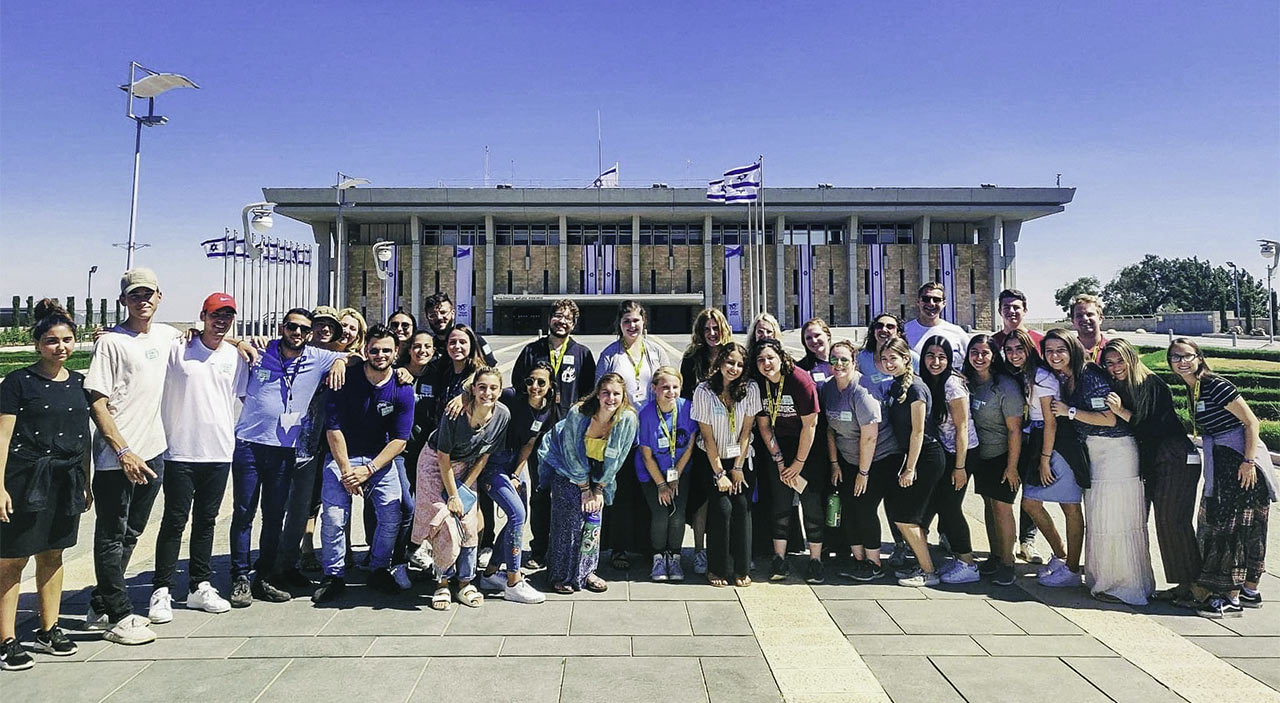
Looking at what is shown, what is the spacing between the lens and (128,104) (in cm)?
1298

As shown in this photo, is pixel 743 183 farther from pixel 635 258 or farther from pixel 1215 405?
pixel 1215 405

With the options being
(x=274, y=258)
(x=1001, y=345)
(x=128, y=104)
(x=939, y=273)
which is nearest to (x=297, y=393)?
(x=1001, y=345)

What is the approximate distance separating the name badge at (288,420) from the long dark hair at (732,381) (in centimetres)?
281

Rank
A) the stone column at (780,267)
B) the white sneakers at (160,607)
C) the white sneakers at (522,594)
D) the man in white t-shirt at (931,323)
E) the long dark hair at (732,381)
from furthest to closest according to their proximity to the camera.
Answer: the stone column at (780,267) → the man in white t-shirt at (931,323) → the long dark hair at (732,381) → the white sneakers at (522,594) → the white sneakers at (160,607)

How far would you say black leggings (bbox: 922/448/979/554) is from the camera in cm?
505

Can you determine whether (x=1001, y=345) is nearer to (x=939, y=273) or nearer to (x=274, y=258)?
(x=274, y=258)

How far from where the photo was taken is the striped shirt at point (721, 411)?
5023 mm

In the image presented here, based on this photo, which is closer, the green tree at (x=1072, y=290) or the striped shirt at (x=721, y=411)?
the striped shirt at (x=721, y=411)

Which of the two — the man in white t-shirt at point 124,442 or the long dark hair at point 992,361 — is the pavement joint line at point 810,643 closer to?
the long dark hair at point 992,361

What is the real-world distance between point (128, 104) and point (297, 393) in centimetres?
1192

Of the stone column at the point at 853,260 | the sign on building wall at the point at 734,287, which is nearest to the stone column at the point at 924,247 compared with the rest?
the stone column at the point at 853,260

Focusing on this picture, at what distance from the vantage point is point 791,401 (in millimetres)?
5043

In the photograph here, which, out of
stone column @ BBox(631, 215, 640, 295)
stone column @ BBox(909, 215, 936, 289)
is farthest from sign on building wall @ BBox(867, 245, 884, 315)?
stone column @ BBox(631, 215, 640, 295)

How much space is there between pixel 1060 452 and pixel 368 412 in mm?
4767
